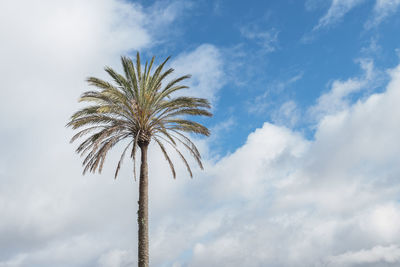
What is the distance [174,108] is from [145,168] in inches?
163

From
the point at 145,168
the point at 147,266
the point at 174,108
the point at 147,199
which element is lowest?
the point at 147,266

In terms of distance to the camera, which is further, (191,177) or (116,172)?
(191,177)

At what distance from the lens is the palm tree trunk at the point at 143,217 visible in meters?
20.0

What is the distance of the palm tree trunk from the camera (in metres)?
20.0

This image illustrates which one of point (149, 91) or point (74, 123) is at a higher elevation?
point (149, 91)

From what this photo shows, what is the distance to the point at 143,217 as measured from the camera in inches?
812

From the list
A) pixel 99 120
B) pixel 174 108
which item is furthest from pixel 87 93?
pixel 174 108

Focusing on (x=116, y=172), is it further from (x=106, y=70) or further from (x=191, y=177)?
(x=106, y=70)

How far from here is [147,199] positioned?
21.3 metres

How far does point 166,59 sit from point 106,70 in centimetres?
369

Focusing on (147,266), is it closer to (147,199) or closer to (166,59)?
(147,199)

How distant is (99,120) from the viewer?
74.8 feet

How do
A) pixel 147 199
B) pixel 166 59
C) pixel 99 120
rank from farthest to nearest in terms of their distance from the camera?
pixel 166 59
pixel 99 120
pixel 147 199

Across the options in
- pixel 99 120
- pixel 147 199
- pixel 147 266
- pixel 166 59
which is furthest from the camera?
pixel 166 59
